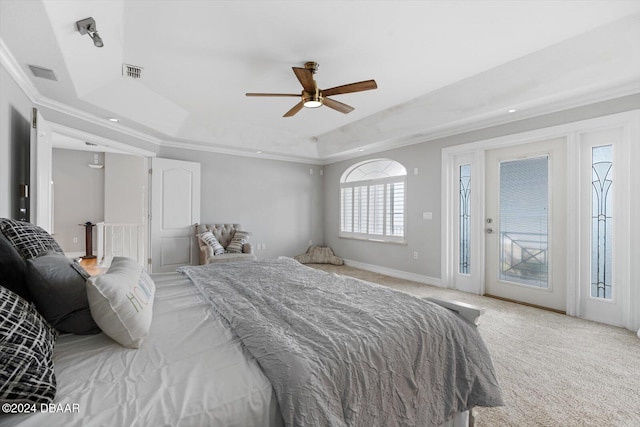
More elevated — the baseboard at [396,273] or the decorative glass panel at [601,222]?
the decorative glass panel at [601,222]

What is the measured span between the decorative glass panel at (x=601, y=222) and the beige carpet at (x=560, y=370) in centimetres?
49

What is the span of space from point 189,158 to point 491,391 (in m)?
5.52

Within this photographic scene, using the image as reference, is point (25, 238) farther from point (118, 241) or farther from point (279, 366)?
point (118, 241)

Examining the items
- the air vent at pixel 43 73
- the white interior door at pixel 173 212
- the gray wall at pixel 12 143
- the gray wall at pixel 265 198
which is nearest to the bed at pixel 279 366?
the gray wall at pixel 12 143

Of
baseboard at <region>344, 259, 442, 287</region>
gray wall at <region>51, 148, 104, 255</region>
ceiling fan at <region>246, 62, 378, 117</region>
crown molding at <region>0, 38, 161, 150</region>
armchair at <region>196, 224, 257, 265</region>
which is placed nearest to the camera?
crown molding at <region>0, 38, 161, 150</region>

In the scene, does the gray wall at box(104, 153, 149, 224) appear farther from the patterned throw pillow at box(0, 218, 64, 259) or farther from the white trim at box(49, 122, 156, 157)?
the patterned throw pillow at box(0, 218, 64, 259)

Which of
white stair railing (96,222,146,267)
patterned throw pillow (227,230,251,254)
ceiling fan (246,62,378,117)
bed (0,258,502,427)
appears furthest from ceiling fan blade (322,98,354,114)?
white stair railing (96,222,146,267)

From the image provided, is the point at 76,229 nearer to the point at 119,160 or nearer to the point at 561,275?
the point at 119,160

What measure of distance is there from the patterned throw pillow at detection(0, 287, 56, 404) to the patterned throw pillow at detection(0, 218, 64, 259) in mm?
608

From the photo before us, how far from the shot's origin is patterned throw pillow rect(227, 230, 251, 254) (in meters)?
5.12

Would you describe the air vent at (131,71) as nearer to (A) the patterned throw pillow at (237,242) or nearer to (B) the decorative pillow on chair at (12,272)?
(B) the decorative pillow on chair at (12,272)

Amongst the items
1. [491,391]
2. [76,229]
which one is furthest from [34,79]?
[76,229]

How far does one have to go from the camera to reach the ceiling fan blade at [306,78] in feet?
8.62

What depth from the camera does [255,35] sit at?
8.46 feet
